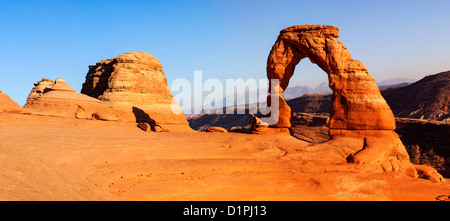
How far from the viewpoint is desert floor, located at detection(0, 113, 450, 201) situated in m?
8.05

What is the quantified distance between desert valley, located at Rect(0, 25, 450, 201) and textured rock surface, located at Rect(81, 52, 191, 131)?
4.97m

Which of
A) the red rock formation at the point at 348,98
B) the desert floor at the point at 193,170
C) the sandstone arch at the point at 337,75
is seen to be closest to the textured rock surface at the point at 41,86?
the desert floor at the point at 193,170

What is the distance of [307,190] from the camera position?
1007cm

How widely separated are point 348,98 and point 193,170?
29.6 ft

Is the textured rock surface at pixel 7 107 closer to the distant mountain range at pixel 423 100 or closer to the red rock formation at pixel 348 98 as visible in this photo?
the red rock formation at pixel 348 98

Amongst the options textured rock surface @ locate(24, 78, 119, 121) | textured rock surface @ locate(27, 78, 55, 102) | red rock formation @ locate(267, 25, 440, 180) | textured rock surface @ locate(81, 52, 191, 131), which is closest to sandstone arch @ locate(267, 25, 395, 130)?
red rock formation @ locate(267, 25, 440, 180)

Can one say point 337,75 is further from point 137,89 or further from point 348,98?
point 137,89

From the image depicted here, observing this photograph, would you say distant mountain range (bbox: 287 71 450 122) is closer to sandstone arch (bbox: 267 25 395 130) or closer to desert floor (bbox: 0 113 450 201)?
sandstone arch (bbox: 267 25 395 130)

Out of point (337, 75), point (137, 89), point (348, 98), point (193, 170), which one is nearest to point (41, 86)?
point (137, 89)

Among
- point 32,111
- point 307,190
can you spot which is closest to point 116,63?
point 32,111

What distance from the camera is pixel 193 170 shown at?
10516 mm
